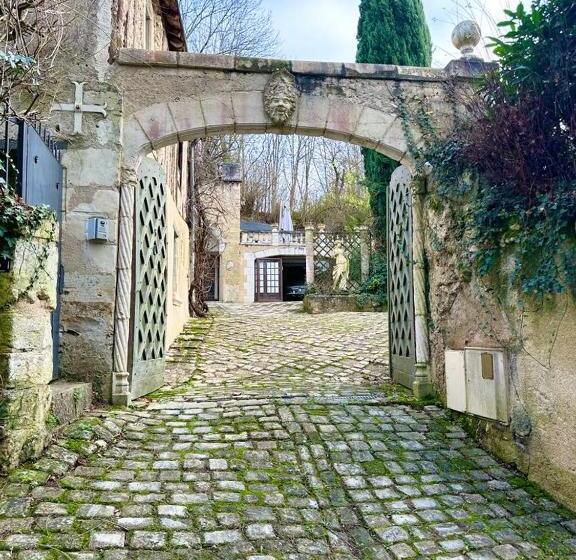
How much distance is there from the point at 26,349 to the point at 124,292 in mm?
1677

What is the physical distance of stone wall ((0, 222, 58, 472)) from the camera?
3010mm

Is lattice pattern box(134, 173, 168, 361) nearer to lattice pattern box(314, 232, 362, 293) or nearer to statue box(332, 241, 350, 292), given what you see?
lattice pattern box(314, 232, 362, 293)

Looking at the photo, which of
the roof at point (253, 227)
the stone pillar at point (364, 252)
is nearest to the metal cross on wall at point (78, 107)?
the stone pillar at point (364, 252)

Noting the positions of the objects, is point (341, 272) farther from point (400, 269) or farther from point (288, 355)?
point (400, 269)

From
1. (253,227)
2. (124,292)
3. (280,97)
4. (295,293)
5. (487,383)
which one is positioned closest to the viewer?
(487,383)

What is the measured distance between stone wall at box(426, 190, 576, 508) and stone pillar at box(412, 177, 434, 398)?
501 mm

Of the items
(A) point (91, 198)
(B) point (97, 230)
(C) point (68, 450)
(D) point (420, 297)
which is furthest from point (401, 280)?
(C) point (68, 450)

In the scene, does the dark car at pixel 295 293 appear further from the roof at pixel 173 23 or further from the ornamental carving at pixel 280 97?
the ornamental carving at pixel 280 97

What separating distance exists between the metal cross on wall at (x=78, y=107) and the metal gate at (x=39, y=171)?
1.13 feet

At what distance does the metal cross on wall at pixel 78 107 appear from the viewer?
4.83m

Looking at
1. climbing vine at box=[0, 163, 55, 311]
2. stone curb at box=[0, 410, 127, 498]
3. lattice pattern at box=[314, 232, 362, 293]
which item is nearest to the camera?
stone curb at box=[0, 410, 127, 498]

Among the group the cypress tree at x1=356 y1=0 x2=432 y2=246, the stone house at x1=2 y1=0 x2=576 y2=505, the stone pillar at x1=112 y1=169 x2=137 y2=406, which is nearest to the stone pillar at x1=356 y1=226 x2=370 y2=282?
the cypress tree at x1=356 y1=0 x2=432 y2=246

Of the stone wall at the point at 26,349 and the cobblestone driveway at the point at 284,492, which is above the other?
the stone wall at the point at 26,349

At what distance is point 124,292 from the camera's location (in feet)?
15.8
